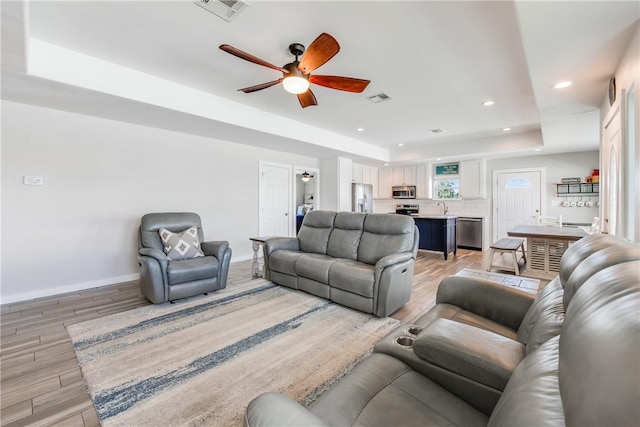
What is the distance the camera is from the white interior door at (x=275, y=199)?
5.90 metres

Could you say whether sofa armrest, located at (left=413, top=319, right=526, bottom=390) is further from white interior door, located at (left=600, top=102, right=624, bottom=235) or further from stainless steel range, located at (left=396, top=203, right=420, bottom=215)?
stainless steel range, located at (left=396, top=203, right=420, bottom=215)

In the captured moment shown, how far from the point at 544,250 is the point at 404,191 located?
418 centimetres

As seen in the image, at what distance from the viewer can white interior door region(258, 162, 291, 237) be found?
19.4 ft

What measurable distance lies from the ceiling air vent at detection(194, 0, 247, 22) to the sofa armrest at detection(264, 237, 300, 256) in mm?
2614

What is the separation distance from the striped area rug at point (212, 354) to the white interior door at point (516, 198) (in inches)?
228

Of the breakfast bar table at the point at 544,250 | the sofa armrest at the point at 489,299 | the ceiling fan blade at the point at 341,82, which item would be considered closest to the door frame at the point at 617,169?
the breakfast bar table at the point at 544,250

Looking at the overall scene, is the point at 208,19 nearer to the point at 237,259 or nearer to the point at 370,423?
the point at 370,423

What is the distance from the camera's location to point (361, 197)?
757 cm

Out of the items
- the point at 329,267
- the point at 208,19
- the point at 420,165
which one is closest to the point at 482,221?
the point at 420,165

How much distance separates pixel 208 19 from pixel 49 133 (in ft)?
9.26

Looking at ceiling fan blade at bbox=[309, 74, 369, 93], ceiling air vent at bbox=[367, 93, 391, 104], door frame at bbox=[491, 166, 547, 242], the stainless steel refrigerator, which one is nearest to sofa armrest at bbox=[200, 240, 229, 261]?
ceiling fan blade at bbox=[309, 74, 369, 93]

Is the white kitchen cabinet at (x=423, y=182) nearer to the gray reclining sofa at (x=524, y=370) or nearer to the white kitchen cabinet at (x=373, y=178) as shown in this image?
the white kitchen cabinet at (x=373, y=178)

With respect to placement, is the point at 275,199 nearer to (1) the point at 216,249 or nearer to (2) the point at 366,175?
(1) the point at 216,249

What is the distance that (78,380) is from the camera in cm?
188
